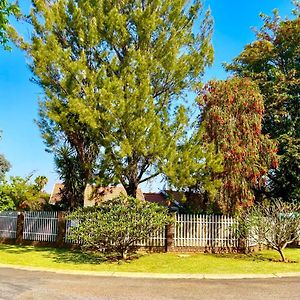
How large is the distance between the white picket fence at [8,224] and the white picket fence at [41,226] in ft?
2.63

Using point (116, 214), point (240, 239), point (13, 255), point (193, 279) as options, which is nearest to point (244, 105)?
point (240, 239)

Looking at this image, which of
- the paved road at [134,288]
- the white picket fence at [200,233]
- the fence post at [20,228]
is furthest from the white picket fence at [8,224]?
the paved road at [134,288]

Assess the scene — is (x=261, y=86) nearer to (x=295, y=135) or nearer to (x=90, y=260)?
(x=295, y=135)

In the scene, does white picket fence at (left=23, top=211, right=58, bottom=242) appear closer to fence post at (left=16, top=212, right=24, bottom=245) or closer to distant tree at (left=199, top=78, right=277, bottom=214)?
fence post at (left=16, top=212, right=24, bottom=245)

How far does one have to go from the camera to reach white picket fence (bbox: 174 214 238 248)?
18422mm

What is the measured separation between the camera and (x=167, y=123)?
57.5 feet

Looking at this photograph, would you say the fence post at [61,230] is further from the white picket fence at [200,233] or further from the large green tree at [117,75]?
the large green tree at [117,75]

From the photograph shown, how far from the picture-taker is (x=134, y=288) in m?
10.2

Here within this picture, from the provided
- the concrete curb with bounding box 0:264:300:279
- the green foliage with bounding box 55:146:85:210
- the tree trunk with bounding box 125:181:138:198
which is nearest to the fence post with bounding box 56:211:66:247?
the green foliage with bounding box 55:146:85:210

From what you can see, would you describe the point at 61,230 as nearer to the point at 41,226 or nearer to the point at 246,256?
the point at 41,226

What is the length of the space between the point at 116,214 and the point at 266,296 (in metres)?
7.59

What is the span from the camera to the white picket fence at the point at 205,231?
18.4 meters

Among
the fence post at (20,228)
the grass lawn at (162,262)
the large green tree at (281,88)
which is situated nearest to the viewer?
the grass lawn at (162,262)

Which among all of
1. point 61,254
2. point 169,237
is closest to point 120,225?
point 61,254
